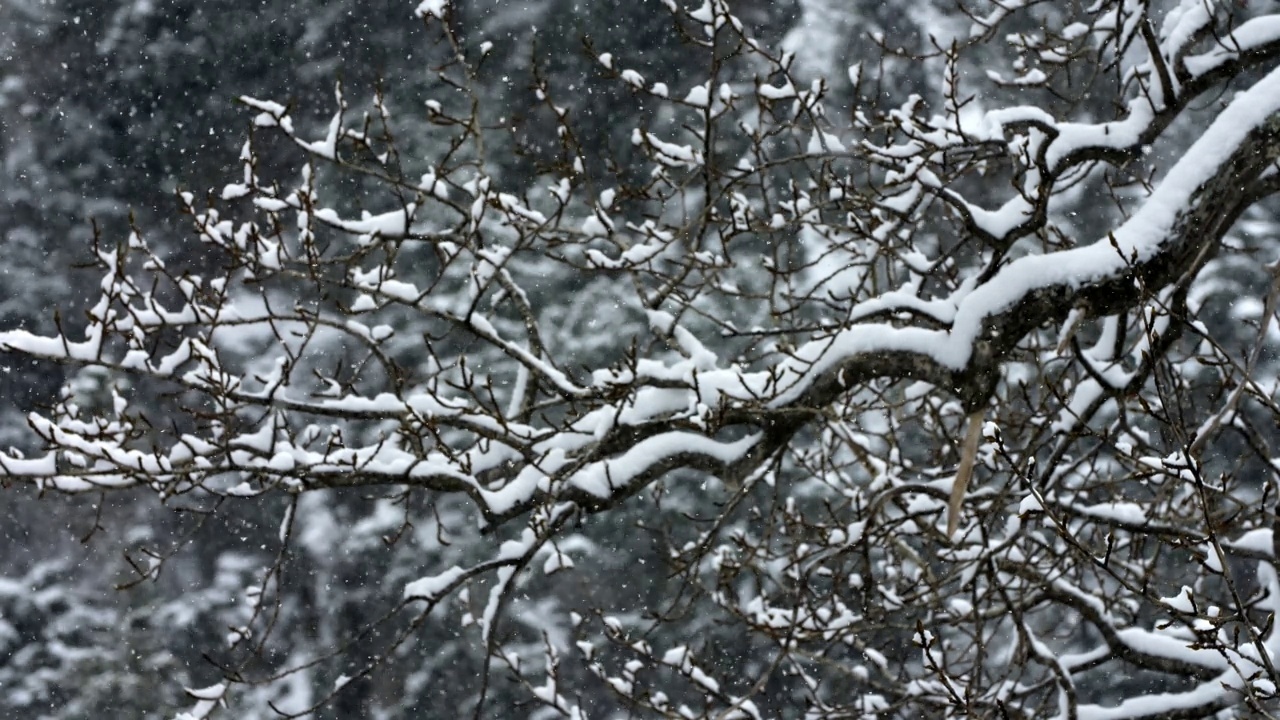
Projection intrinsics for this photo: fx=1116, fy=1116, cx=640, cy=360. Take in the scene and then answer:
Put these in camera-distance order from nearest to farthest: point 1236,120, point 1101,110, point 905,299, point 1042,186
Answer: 1. point 1236,120
2. point 1042,186
3. point 905,299
4. point 1101,110

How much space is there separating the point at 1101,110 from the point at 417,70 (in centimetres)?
821

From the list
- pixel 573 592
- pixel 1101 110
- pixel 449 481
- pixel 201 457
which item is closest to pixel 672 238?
pixel 449 481

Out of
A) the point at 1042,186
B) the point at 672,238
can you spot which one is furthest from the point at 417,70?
the point at 1042,186

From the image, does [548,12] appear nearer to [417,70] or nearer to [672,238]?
[417,70]

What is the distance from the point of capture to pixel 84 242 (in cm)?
1509

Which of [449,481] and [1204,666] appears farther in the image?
[1204,666]

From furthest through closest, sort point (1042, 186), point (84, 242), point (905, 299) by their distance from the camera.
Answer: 1. point (84, 242)
2. point (905, 299)
3. point (1042, 186)

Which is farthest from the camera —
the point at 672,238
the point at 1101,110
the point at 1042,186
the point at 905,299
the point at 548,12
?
the point at 548,12

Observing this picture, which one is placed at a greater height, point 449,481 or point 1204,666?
point 449,481

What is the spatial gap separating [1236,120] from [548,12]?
1176 cm

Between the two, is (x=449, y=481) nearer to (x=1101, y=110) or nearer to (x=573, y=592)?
(x=573, y=592)

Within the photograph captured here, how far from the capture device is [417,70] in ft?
45.6

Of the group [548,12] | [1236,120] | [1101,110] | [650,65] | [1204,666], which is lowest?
[1204,666]

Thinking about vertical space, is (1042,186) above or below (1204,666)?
above
